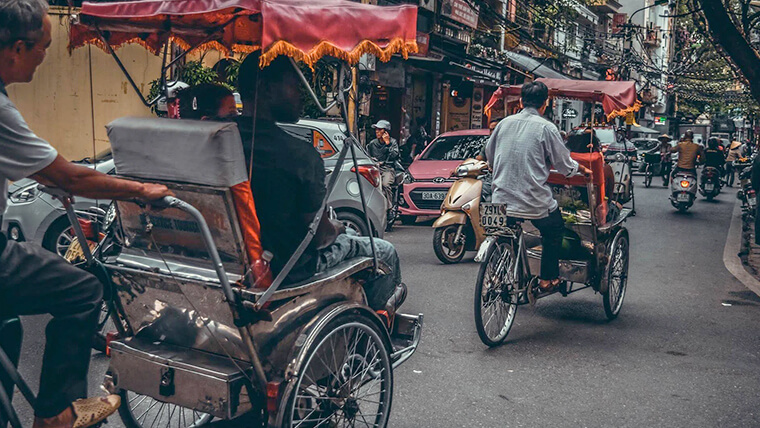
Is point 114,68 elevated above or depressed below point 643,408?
above

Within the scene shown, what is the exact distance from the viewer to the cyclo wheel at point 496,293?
5.55m

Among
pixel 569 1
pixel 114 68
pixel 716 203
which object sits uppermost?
pixel 569 1

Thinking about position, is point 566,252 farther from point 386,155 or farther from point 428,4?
point 428,4

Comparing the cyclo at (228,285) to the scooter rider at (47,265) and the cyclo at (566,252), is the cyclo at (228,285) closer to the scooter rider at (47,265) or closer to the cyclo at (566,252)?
the scooter rider at (47,265)

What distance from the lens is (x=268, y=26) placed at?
303 cm

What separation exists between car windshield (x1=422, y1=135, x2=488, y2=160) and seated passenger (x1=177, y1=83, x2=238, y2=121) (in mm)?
9439

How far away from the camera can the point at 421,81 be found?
24.9 meters

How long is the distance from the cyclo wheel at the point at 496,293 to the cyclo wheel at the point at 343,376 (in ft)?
6.31

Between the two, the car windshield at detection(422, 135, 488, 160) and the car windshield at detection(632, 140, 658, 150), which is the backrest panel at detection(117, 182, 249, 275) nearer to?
the car windshield at detection(422, 135, 488, 160)

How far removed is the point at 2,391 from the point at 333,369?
136 centimetres

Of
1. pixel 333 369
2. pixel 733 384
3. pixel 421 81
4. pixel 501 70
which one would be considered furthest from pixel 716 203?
pixel 333 369

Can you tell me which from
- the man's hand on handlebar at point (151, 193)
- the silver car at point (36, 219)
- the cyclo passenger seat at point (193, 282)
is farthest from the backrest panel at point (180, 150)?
the silver car at point (36, 219)

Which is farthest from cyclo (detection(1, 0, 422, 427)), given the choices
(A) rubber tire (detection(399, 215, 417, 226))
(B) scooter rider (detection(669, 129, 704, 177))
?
(B) scooter rider (detection(669, 129, 704, 177))

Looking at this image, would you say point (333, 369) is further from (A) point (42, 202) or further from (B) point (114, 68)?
(B) point (114, 68)
